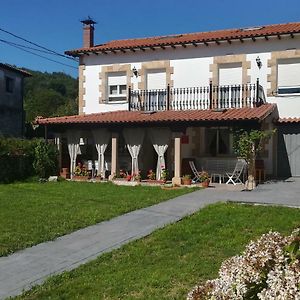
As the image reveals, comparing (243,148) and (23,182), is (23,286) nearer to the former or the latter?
(243,148)

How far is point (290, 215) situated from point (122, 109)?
11.6 metres

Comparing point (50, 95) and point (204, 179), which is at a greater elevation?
point (50, 95)

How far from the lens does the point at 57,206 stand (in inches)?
429

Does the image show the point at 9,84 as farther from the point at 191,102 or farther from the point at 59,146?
the point at 191,102

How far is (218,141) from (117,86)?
210 inches

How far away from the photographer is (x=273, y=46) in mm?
17234

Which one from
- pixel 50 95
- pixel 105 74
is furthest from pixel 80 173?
pixel 50 95

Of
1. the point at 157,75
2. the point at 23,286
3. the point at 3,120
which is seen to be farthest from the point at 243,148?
the point at 3,120

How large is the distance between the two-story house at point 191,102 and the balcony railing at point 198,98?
0.13ft

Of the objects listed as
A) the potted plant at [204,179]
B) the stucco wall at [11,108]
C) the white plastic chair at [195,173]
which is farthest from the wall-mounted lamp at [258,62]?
the stucco wall at [11,108]

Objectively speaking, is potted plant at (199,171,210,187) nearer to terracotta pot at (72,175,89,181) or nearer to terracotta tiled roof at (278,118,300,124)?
terracotta tiled roof at (278,118,300,124)

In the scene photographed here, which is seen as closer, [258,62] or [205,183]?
[205,183]

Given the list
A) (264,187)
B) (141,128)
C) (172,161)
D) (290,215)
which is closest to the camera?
(290,215)

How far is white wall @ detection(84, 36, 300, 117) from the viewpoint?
17.1 metres
